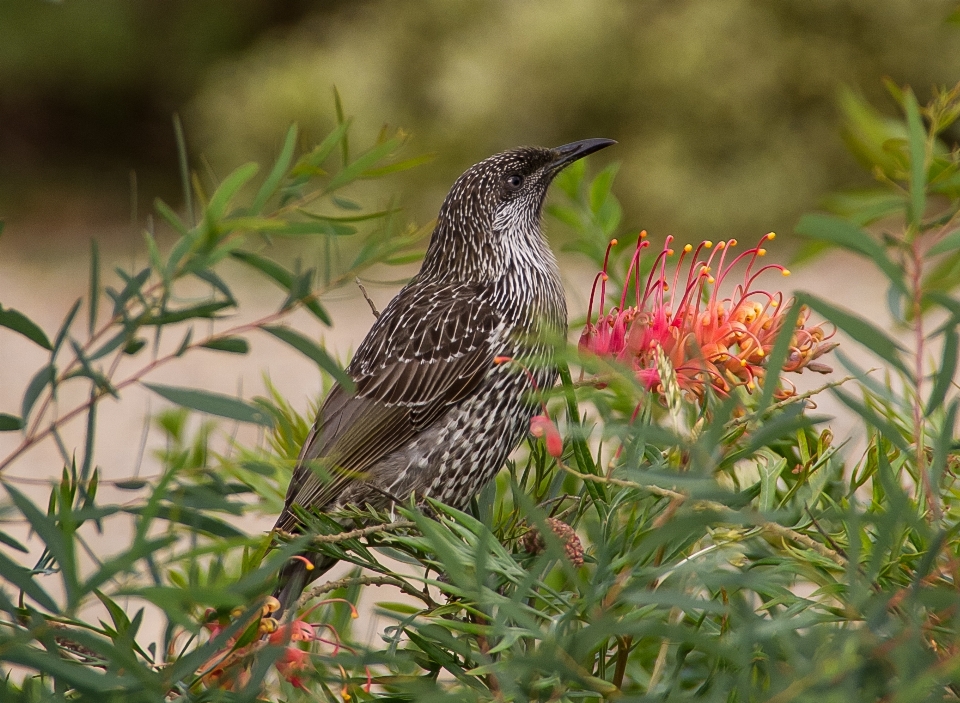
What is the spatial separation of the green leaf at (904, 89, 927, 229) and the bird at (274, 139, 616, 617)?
2.50 feet

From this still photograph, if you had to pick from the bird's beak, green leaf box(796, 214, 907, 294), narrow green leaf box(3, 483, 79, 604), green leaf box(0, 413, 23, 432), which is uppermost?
the bird's beak

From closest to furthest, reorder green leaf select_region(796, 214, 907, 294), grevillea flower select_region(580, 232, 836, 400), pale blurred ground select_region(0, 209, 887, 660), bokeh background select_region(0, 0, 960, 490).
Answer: green leaf select_region(796, 214, 907, 294), grevillea flower select_region(580, 232, 836, 400), pale blurred ground select_region(0, 209, 887, 660), bokeh background select_region(0, 0, 960, 490)

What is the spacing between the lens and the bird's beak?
5.05ft

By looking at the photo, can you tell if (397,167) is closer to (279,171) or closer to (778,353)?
(279,171)

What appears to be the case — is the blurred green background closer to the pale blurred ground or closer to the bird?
the pale blurred ground

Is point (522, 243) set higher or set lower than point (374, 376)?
higher

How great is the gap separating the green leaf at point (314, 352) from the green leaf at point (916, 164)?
0.98 ft

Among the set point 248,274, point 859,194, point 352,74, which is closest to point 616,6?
→ point 352,74

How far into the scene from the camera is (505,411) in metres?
Result: 1.39

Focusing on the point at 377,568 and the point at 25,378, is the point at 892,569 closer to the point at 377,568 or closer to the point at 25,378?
the point at 377,568

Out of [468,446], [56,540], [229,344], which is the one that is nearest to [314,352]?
[229,344]

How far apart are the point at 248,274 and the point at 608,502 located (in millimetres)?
6052

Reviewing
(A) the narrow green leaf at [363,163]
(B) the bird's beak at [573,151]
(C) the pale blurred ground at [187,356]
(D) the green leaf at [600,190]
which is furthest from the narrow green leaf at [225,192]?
(C) the pale blurred ground at [187,356]

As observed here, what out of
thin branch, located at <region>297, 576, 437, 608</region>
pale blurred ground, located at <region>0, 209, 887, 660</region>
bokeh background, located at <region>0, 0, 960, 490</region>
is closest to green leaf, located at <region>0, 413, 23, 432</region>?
thin branch, located at <region>297, 576, 437, 608</region>
